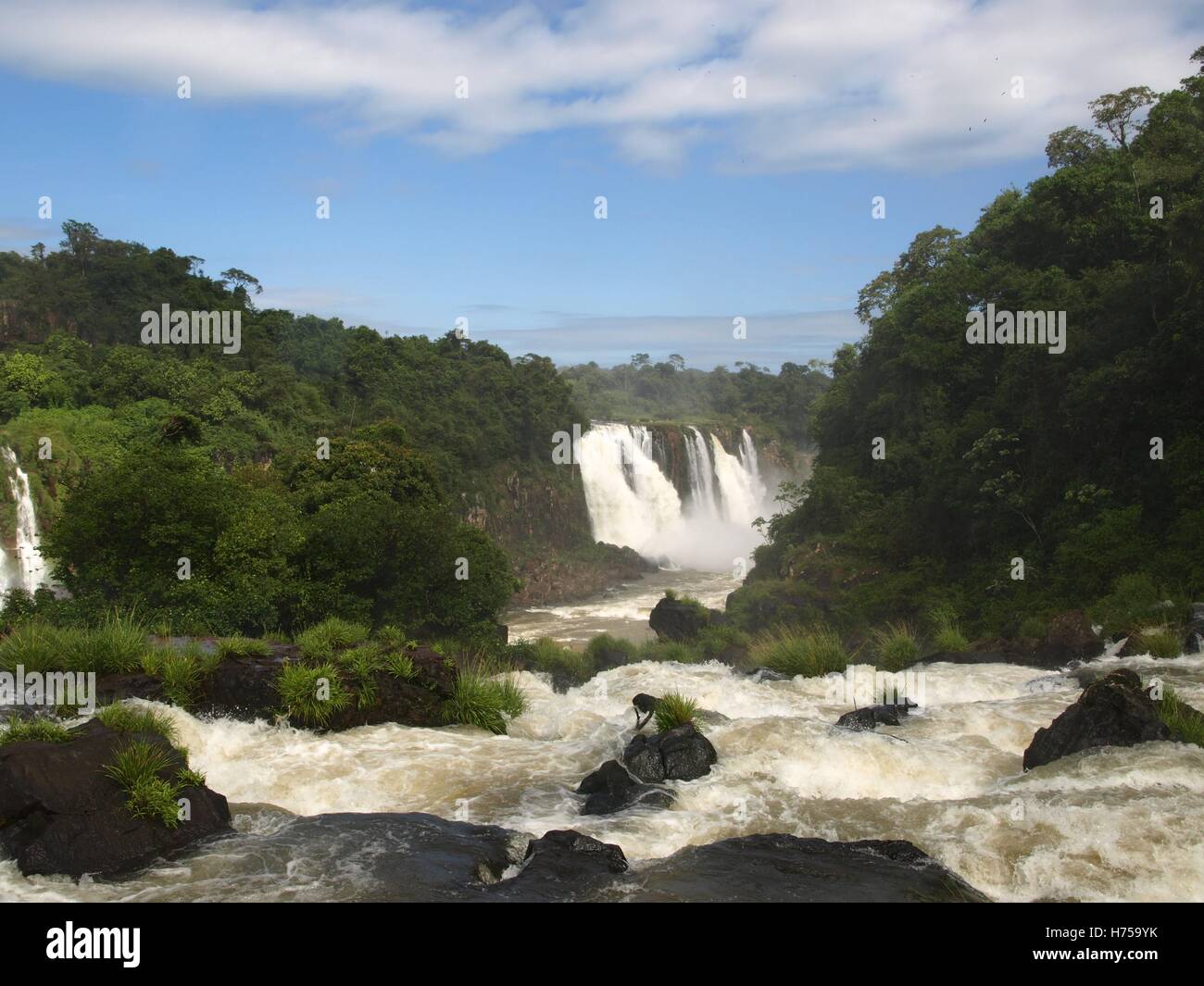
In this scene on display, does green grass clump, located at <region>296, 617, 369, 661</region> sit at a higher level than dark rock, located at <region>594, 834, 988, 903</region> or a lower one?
higher

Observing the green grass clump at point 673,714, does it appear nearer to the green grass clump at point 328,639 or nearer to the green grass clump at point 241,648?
the green grass clump at point 328,639

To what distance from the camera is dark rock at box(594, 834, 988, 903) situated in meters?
8.71

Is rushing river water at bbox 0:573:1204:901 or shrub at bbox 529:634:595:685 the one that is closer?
rushing river water at bbox 0:573:1204:901

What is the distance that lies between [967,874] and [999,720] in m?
5.39

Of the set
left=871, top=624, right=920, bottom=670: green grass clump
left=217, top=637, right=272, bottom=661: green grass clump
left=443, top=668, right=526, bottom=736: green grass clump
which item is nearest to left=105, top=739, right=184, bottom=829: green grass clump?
left=217, top=637, right=272, bottom=661: green grass clump

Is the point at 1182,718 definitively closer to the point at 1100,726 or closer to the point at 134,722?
the point at 1100,726

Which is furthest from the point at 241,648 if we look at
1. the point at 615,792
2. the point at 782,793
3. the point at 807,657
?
Result: the point at 807,657

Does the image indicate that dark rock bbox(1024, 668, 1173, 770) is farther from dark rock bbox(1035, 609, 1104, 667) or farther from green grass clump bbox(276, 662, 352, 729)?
green grass clump bbox(276, 662, 352, 729)

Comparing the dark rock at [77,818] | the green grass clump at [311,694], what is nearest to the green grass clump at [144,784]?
the dark rock at [77,818]

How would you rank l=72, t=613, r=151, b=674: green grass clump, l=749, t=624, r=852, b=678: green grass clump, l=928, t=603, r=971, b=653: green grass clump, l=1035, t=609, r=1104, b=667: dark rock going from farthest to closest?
l=928, t=603, r=971, b=653: green grass clump
l=1035, t=609, r=1104, b=667: dark rock
l=749, t=624, r=852, b=678: green grass clump
l=72, t=613, r=151, b=674: green grass clump

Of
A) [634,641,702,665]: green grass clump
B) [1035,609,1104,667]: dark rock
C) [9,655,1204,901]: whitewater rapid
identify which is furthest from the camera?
[634,641,702,665]: green grass clump

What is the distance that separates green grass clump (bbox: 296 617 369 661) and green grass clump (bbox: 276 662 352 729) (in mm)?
685

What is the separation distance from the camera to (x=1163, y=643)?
1769cm

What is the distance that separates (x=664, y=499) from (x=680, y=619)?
30.1 meters
